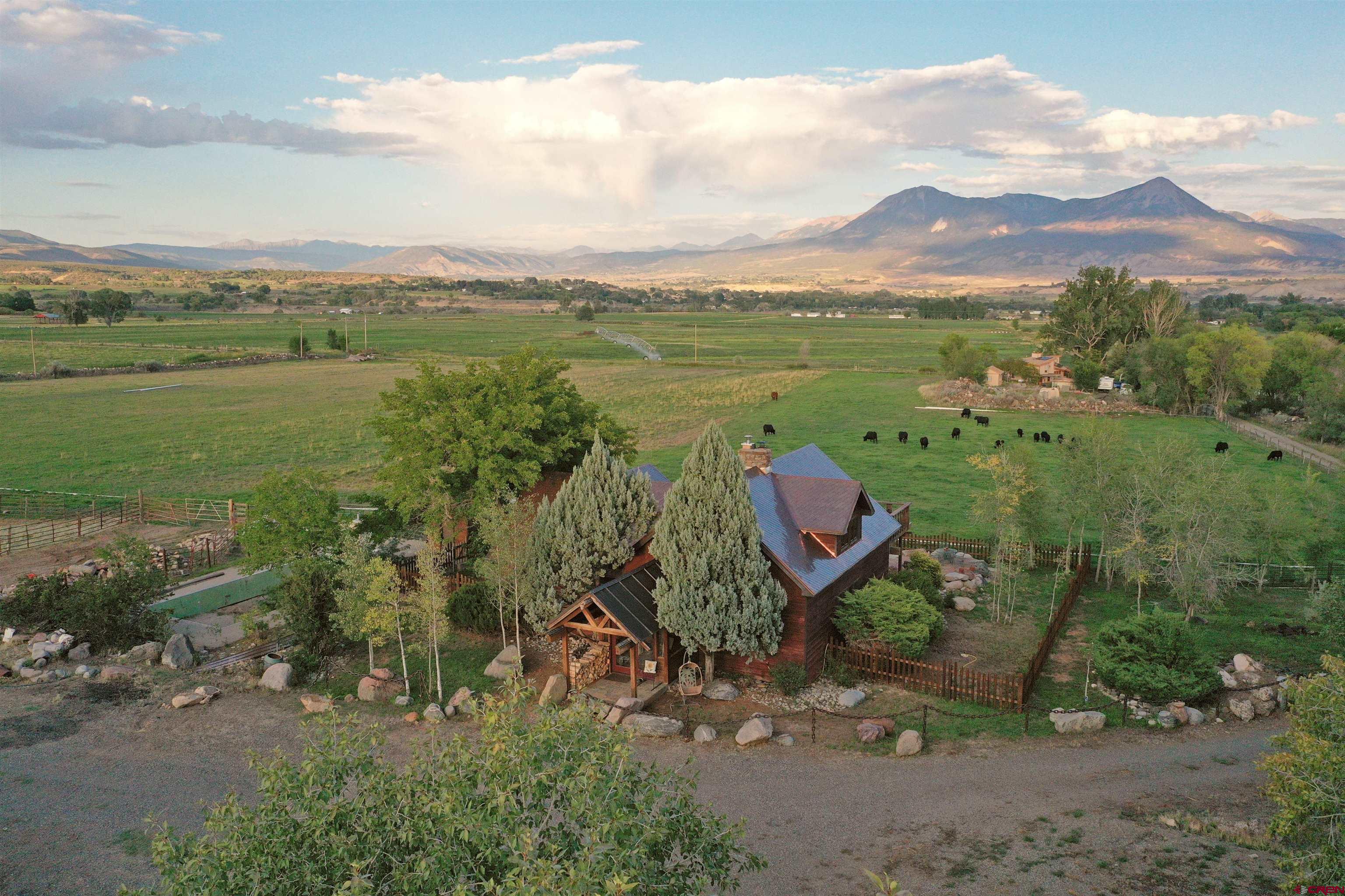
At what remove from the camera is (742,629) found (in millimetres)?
21984

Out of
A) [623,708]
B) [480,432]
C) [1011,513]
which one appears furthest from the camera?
[480,432]

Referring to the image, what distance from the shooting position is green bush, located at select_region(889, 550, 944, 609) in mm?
27828

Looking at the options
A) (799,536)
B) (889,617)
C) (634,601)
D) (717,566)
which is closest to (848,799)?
(717,566)

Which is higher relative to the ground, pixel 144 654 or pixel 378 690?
pixel 144 654

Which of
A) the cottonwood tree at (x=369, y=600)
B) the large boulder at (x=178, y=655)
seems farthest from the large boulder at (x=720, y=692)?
the large boulder at (x=178, y=655)

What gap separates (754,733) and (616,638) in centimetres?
536

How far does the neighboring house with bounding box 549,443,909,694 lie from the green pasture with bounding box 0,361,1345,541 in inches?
308

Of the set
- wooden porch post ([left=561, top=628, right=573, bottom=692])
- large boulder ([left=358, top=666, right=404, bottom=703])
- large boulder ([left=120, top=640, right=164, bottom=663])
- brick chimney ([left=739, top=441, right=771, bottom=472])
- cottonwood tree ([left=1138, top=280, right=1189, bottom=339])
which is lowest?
large boulder ([left=358, top=666, right=404, bottom=703])

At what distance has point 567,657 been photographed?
22594mm

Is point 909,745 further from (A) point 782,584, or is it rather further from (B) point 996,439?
(B) point 996,439

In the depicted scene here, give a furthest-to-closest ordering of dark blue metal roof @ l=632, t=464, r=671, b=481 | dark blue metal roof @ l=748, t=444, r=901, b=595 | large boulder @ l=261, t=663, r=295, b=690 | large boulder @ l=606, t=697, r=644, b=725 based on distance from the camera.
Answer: dark blue metal roof @ l=632, t=464, r=671, b=481 < dark blue metal roof @ l=748, t=444, r=901, b=595 < large boulder @ l=261, t=663, r=295, b=690 < large boulder @ l=606, t=697, r=644, b=725

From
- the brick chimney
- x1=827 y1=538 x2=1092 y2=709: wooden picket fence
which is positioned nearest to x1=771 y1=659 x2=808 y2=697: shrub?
x1=827 y1=538 x2=1092 y2=709: wooden picket fence

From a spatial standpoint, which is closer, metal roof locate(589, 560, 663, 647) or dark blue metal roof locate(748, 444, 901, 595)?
metal roof locate(589, 560, 663, 647)

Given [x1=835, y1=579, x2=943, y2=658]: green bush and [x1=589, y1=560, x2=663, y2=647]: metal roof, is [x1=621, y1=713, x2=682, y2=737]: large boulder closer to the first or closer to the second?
[x1=589, y1=560, x2=663, y2=647]: metal roof
